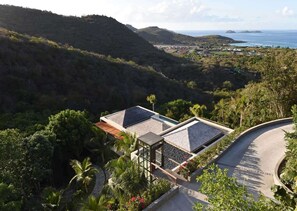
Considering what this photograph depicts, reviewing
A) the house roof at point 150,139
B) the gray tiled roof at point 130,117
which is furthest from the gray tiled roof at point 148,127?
the house roof at point 150,139

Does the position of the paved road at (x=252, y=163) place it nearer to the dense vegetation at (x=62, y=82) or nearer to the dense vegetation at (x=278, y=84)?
the dense vegetation at (x=278, y=84)

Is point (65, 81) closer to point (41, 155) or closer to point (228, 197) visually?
point (41, 155)

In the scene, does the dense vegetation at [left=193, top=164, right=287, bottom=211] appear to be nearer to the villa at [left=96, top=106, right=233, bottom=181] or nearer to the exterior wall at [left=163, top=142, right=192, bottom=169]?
the villa at [left=96, top=106, right=233, bottom=181]

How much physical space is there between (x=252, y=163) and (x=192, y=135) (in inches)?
174

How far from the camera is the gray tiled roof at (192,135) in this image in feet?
55.7

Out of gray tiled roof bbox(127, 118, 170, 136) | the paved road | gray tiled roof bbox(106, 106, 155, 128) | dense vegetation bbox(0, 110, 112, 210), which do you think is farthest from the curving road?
gray tiled roof bbox(106, 106, 155, 128)

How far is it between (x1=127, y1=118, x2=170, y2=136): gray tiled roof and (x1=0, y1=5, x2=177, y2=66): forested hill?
48.7m

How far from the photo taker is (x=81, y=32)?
74875 mm

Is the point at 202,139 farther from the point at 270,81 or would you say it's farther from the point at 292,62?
the point at 292,62

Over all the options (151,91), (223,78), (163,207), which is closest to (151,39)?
(223,78)

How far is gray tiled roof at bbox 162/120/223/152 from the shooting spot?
55.7 feet

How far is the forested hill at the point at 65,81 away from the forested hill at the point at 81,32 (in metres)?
24.1

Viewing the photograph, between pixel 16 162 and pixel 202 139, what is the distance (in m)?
12.0

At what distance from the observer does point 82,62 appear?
4403cm
